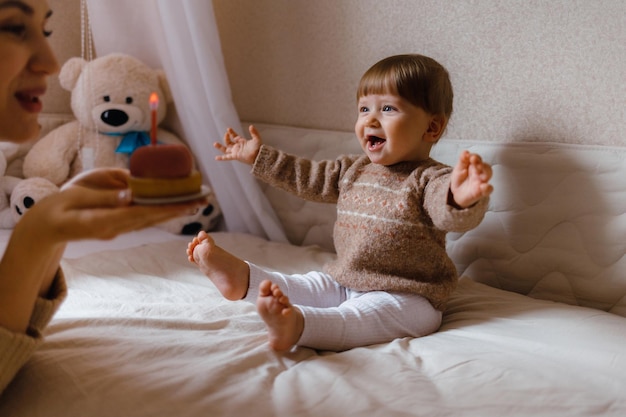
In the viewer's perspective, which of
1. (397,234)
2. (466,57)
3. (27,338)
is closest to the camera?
(27,338)

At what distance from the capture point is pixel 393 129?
123 cm

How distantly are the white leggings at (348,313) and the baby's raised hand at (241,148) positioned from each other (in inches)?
11.5

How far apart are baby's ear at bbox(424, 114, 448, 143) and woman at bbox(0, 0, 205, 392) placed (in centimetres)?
68

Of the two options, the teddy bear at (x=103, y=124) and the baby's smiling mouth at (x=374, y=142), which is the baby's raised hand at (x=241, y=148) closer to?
the baby's smiling mouth at (x=374, y=142)

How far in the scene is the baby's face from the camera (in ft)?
4.04

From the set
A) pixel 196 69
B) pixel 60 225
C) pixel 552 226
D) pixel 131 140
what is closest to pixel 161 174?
pixel 60 225

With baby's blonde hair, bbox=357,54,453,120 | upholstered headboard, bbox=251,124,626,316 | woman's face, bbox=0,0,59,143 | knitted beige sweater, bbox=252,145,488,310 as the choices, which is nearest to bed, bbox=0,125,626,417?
upholstered headboard, bbox=251,124,626,316

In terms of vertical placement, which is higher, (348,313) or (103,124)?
(103,124)

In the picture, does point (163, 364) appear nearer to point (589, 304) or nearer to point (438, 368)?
point (438, 368)

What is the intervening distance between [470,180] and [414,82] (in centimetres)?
31

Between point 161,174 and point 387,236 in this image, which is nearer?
point 161,174

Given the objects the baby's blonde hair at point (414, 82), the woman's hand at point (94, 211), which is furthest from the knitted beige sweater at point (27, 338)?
the baby's blonde hair at point (414, 82)

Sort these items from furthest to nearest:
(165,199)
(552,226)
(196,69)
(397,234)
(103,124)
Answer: (103,124)
(196,69)
(552,226)
(397,234)
(165,199)

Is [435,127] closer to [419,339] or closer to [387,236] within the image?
[387,236]
